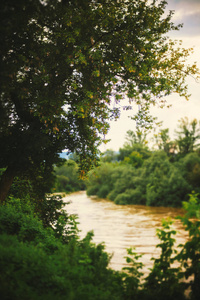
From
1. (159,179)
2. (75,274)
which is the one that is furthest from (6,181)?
(159,179)

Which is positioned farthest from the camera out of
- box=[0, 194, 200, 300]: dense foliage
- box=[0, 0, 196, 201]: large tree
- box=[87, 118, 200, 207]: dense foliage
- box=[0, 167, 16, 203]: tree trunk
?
box=[87, 118, 200, 207]: dense foliage

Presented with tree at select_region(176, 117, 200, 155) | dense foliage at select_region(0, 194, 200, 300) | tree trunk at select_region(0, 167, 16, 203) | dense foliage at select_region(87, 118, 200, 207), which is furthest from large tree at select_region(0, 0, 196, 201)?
tree at select_region(176, 117, 200, 155)

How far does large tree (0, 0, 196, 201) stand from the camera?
6.93 m

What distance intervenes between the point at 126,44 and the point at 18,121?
14.1 ft

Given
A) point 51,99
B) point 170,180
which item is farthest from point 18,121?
point 170,180

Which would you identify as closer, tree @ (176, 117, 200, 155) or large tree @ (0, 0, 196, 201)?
large tree @ (0, 0, 196, 201)

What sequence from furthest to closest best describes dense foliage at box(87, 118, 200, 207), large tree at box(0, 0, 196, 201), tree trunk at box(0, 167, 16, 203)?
dense foliage at box(87, 118, 200, 207)
tree trunk at box(0, 167, 16, 203)
large tree at box(0, 0, 196, 201)

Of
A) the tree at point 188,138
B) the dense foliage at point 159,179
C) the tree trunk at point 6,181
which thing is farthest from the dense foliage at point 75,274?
the tree at point 188,138

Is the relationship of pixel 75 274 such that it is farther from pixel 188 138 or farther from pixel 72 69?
pixel 188 138

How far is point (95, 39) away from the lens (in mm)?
7812

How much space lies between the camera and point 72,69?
25.7 feet

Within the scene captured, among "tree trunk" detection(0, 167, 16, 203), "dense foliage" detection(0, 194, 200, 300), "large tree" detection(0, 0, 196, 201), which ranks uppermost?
"large tree" detection(0, 0, 196, 201)

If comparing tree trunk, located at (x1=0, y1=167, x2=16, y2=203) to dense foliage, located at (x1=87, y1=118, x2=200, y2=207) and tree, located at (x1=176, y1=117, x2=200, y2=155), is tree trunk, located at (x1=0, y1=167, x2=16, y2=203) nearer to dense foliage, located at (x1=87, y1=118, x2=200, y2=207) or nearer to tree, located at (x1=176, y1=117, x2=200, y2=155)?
dense foliage, located at (x1=87, y1=118, x2=200, y2=207)

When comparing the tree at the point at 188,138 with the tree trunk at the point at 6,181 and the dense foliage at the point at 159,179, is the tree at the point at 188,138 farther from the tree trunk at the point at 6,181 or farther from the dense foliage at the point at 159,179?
the tree trunk at the point at 6,181
